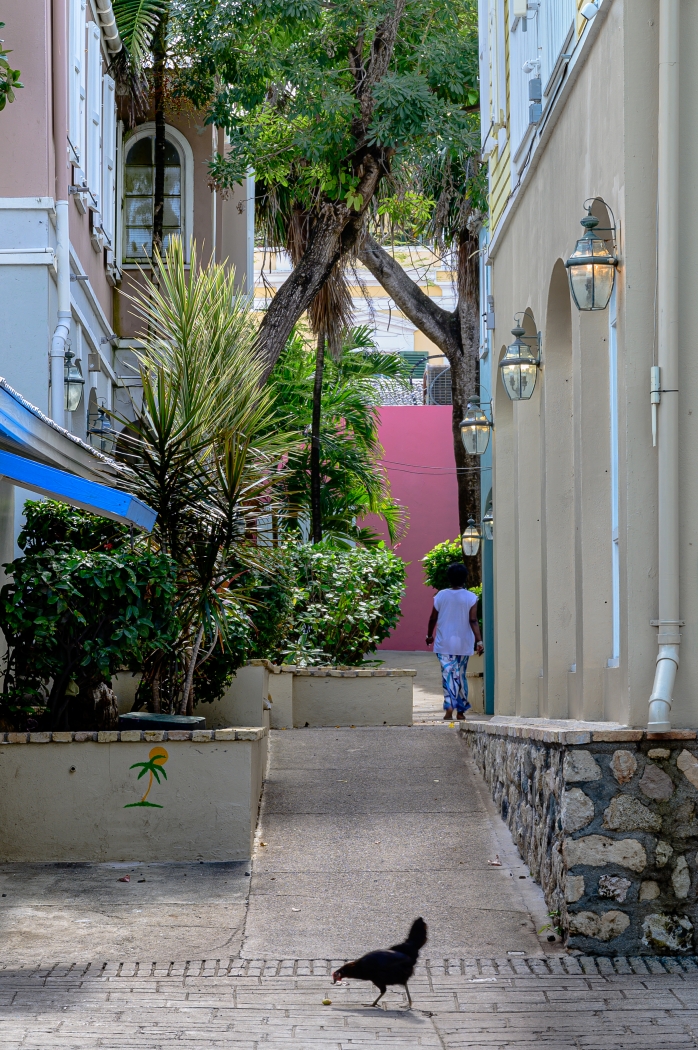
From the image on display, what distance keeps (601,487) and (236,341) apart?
384 centimetres

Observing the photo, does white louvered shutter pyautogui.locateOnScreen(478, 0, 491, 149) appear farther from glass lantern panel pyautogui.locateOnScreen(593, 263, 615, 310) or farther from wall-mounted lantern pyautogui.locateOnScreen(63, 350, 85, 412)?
glass lantern panel pyautogui.locateOnScreen(593, 263, 615, 310)

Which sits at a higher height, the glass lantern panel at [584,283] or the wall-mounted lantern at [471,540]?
the glass lantern panel at [584,283]

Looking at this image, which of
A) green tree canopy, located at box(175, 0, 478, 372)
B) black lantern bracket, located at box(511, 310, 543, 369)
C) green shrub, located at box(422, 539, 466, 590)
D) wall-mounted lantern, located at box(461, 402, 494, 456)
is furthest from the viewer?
green shrub, located at box(422, 539, 466, 590)

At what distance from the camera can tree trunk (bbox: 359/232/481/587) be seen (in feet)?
60.7

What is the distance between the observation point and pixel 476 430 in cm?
1158

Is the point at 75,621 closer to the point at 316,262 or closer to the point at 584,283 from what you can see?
the point at 584,283

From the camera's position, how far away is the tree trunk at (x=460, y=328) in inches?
729

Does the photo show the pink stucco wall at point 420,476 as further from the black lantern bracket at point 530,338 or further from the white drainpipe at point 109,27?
the black lantern bracket at point 530,338

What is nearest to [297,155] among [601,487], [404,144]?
[404,144]

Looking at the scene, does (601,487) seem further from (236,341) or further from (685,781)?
(236,341)

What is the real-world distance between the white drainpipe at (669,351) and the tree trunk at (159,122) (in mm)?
10987

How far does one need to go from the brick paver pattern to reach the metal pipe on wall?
628 centimetres

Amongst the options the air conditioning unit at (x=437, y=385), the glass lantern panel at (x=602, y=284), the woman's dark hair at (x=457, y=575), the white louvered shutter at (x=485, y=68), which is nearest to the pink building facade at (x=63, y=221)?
the glass lantern panel at (x=602, y=284)

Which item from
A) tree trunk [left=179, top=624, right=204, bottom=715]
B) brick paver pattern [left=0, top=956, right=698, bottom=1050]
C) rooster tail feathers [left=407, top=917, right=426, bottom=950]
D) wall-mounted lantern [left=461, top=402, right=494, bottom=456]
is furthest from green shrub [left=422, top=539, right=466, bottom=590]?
rooster tail feathers [left=407, top=917, right=426, bottom=950]
